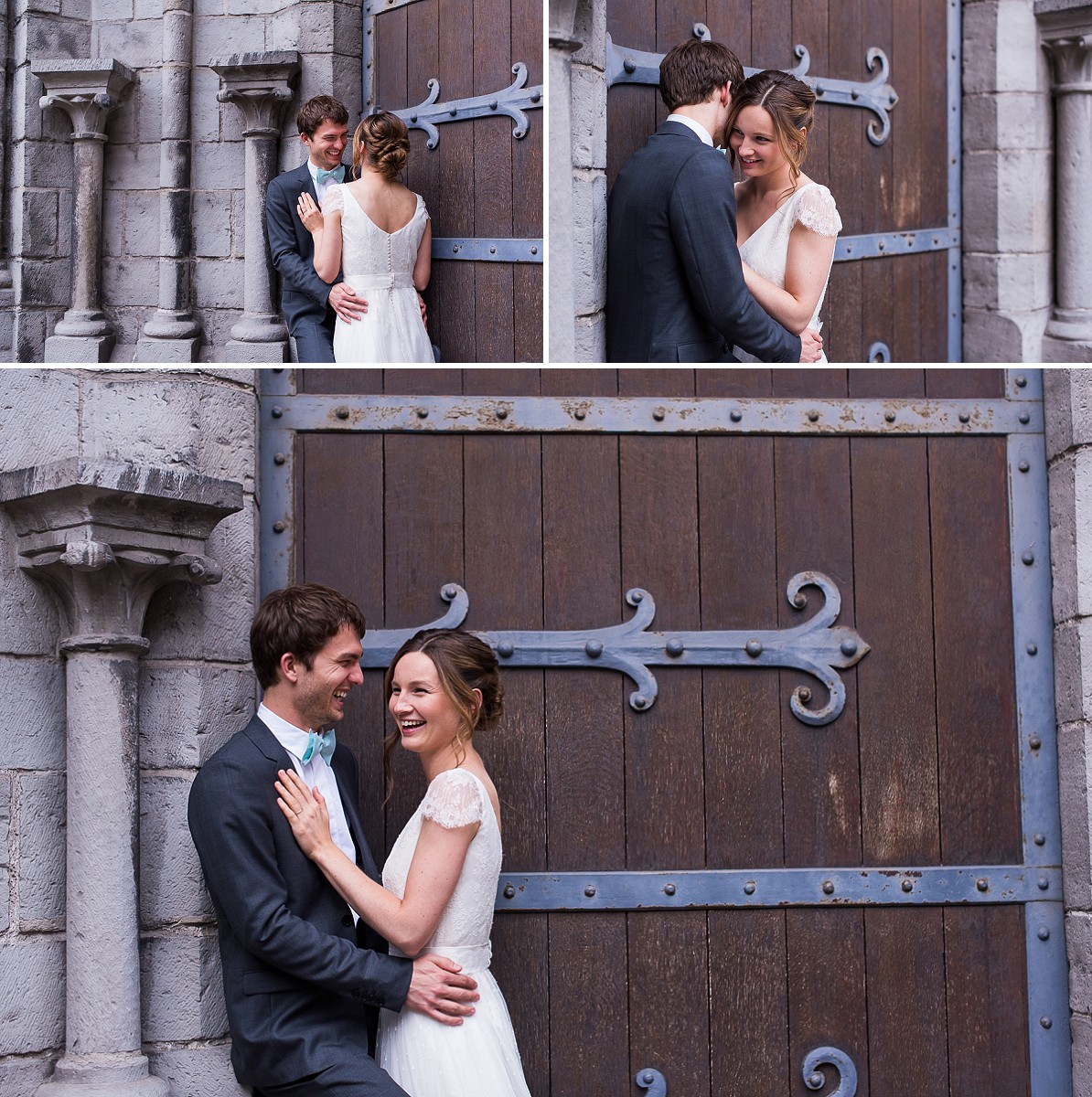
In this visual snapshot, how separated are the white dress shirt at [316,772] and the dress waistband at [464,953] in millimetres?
186

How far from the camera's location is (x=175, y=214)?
444 centimetres

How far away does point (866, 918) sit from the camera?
9.55 ft

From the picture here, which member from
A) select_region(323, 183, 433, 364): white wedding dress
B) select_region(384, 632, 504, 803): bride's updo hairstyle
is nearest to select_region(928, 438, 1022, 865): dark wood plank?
select_region(384, 632, 504, 803): bride's updo hairstyle

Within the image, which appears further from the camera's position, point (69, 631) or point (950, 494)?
point (950, 494)

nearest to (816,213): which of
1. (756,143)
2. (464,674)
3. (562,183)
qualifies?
(756,143)

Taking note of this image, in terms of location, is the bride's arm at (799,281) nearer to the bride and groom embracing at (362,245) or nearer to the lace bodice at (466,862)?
the bride and groom embracing at (362,245)

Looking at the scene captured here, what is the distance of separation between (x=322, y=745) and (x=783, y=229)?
5.35 feet

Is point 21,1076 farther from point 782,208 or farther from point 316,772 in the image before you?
point 782,208

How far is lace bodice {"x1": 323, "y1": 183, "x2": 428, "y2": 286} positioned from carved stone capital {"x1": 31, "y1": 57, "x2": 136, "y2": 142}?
1.14 meters

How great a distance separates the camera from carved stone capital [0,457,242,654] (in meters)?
2.32

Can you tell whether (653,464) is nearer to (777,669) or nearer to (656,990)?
(777,669)

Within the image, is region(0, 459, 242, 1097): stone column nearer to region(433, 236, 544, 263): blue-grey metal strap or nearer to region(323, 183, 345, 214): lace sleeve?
region(433, 236, 544, 263): blue-grey metal strap

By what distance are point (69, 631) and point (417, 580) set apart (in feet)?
2.49

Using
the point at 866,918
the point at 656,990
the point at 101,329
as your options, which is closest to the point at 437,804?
the point at 656,990
